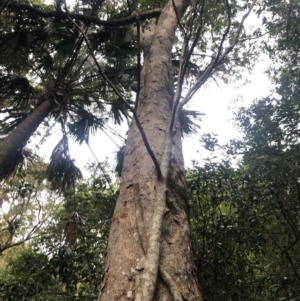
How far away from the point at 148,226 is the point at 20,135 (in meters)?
3.56

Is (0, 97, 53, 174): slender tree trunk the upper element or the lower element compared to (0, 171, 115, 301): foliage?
upper

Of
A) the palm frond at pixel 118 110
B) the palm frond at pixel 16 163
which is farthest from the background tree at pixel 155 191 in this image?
the palm frond at pixel 16 163

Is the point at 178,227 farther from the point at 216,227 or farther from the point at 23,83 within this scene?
the point at 23,83

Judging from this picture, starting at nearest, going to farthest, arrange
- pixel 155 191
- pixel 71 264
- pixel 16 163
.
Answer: pixel 155 191, pixel 71 264, pixel 16 163

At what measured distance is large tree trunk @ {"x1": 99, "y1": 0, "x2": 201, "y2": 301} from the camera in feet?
4.50

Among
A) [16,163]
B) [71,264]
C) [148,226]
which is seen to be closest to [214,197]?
[71,264]

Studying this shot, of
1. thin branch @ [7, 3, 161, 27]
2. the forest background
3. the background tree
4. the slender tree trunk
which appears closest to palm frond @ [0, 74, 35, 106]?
the forest background

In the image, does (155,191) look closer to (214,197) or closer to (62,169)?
(214,197)

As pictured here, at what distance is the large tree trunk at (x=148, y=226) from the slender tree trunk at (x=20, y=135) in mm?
2327

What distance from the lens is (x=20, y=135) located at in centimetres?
463

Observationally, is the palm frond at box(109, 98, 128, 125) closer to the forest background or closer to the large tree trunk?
the forest background

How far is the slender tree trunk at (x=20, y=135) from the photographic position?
4285mm

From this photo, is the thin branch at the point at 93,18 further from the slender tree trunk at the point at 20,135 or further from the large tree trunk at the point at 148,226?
the large tree trunk at the point at 148,226

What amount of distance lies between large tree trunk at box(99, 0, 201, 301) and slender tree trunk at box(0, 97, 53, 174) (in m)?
2.33
